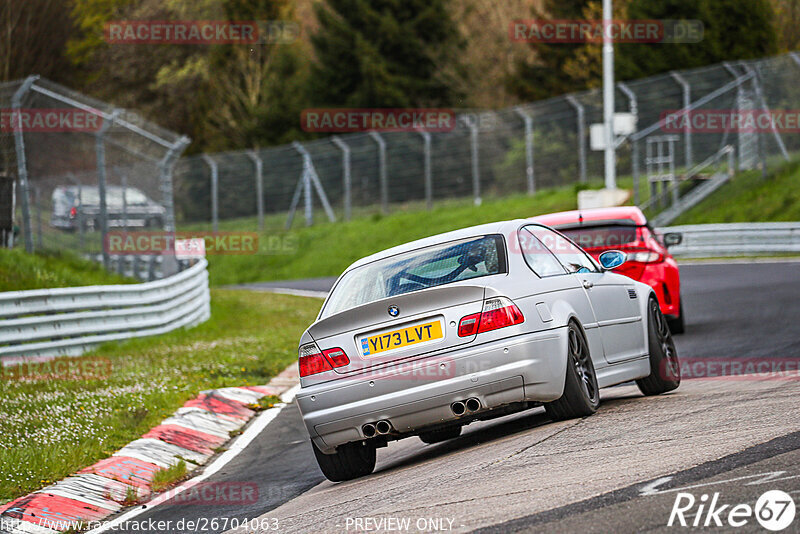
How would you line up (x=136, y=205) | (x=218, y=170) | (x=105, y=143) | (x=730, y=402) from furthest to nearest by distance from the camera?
1. (x=218, y=170)
2. (x=136, y=205)
3. (x=105, y=143)
4. (x=730, y=402)

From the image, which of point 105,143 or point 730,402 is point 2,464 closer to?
point 730,402

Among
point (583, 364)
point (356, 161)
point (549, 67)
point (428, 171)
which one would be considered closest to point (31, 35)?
point (356, 161)

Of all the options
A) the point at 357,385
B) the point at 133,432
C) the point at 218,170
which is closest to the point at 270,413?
the point at 133,432

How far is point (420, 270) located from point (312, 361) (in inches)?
35.2

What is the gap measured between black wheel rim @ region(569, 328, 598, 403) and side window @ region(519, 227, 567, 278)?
0.45 m

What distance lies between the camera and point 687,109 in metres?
31.9

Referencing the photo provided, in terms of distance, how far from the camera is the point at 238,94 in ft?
205

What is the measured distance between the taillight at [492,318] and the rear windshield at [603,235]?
218 inches

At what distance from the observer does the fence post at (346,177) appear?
38.4 m

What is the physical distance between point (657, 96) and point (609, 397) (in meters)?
23.9

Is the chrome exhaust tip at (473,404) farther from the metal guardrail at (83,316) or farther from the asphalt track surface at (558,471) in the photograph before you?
the metal guardrail at (83,316)
